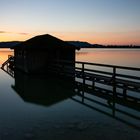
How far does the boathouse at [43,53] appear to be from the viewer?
72.4 ft

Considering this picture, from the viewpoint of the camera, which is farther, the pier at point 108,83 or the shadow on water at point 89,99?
the pier at point 108,83

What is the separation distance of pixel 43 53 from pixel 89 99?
12046 millimetres

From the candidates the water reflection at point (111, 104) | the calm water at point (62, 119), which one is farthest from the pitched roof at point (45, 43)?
the calm water at point (62, 119)

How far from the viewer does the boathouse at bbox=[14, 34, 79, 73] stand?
72.4ft

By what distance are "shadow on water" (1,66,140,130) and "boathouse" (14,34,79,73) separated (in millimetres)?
6344

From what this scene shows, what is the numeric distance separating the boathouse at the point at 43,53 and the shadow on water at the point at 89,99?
20.8ft

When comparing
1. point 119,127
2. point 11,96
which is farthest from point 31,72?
point 119,127

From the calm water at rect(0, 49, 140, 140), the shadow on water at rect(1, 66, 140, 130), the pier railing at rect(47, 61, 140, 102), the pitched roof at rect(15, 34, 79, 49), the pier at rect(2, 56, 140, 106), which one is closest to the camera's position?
the calm water at rect(0, 49, 140, 140)

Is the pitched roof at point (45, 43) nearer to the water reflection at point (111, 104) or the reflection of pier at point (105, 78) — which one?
the reflection of pier at point (105, 78)

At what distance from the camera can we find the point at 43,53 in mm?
22906

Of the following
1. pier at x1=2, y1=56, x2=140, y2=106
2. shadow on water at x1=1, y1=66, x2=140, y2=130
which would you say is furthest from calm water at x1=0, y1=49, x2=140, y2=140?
pier at x1=2, y1=56, x2=140, y2=106

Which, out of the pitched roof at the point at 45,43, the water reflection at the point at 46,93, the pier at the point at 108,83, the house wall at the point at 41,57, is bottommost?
the water reflection at the point at 46,93

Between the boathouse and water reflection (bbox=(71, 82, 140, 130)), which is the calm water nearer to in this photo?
water reflection (bbox=(71, 82, 140, 130))

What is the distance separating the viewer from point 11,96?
12758mm
